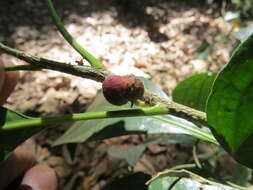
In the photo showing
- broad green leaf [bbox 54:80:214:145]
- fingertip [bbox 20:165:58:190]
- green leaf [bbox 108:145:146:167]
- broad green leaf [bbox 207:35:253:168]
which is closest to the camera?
broad green leaf [bbox 207:35:253:168]

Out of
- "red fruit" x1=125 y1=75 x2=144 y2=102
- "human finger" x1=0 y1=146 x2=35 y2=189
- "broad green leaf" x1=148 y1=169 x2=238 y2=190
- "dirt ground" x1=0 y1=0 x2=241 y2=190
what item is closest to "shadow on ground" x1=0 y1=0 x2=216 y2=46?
"dirt ground" x1=0 y1=0 x2=241 y2=190

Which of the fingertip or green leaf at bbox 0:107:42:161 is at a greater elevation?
green leaf at bbox 0:107:42:161

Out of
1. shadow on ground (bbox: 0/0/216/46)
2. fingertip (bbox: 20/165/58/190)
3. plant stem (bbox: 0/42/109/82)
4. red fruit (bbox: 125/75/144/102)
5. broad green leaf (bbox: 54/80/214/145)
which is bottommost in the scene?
fingertip (bbox: 20/165/58/190)

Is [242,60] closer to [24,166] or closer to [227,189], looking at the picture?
[227,189]

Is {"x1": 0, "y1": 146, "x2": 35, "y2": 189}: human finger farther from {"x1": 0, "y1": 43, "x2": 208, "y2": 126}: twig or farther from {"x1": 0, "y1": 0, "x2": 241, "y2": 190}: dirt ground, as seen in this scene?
{"x1": 0, "y1": 43, "x2": 208, "y2": 126}: twig

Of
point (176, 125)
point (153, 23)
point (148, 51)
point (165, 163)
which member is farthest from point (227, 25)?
point (176, 125)

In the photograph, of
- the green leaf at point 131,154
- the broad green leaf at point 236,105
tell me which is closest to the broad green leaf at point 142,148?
the green leaf at point 131,154

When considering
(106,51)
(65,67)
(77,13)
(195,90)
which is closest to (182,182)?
(195,90)
